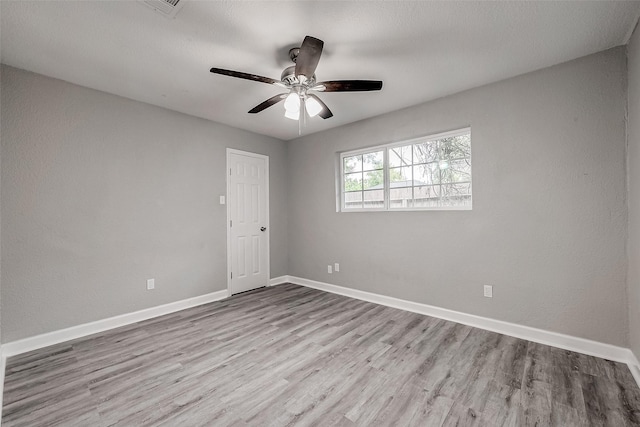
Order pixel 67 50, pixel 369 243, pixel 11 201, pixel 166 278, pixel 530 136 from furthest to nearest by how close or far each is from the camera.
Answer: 1. pixel 369 243
2. pixel 166 278
3. pixel 530 136
4. pixel 11 201
5. pixel 67 50

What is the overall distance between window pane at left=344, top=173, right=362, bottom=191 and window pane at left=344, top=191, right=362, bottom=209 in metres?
0.08

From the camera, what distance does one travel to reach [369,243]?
12.6ft

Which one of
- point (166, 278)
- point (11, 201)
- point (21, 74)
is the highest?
point (21, 74)

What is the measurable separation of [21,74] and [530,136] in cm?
482

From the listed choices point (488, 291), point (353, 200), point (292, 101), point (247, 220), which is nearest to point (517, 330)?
point (488, 291)

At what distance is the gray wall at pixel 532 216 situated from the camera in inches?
89.8

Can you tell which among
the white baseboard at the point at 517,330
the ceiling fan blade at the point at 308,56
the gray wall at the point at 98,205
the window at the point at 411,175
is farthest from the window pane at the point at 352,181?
the ceiling fan blade at the point at 308,56

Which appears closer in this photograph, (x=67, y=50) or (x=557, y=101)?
(x=67, y=50)

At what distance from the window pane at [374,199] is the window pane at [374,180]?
74mm

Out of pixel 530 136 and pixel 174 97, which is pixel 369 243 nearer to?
pixel 530 136

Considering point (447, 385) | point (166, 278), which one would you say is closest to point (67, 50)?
point (166, 278)

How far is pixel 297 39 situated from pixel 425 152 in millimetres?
2095

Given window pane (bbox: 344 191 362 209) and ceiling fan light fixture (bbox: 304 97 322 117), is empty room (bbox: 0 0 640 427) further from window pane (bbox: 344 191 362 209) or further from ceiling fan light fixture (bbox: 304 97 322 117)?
window pane (bbox: 344 191 362 209)

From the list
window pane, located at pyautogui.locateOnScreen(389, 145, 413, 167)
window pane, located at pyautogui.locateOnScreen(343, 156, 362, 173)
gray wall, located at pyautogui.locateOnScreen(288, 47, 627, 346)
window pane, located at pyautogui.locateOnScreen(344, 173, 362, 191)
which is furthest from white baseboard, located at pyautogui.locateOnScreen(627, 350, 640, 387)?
window pane, located at pyautogui.locateOnScreen(343, 156, 362, 173)
